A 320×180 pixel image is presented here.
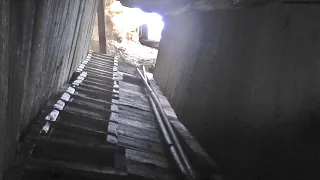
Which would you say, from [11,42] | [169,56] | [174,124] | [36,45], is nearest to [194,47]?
[174,124]

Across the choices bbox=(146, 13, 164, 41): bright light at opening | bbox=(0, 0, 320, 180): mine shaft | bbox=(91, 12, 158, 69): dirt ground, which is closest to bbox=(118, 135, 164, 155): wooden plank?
bbox=(0, 0, 320, 180): mine shaft

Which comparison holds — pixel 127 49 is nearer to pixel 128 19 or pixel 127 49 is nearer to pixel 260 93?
pixel 128 19

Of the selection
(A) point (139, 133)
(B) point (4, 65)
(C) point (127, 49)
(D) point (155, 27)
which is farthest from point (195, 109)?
(D) point (155, 27)

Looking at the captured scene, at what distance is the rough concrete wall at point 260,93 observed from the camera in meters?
2.42

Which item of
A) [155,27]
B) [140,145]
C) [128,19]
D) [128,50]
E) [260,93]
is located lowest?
[140,145]

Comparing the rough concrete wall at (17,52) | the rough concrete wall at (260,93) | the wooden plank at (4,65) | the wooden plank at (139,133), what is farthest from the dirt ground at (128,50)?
the wooden plank at (4,65)

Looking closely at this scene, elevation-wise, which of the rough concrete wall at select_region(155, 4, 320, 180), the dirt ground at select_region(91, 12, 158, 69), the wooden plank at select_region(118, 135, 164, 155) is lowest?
the wooden plank at select_region(118, 135, 164, 155)

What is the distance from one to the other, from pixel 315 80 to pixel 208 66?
2.46m

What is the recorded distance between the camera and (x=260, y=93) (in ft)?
10.1

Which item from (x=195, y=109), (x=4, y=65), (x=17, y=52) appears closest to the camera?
(x=4, y=65)

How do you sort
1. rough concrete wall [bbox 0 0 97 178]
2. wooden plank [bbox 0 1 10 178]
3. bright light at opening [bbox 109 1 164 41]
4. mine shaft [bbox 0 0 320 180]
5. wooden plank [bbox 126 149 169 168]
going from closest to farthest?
wooden plank [bbox 0 1 10 178], rough concrete wall [bbox 0 0 97 178], mine shaft [bbox 0 0 320 180], wooden plank [bbox 126 149 169 168], bright light at opening [bbox 109 1 164 41]

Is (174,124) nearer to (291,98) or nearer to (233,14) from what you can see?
(233,14)

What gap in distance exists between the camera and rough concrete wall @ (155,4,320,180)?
2420mm

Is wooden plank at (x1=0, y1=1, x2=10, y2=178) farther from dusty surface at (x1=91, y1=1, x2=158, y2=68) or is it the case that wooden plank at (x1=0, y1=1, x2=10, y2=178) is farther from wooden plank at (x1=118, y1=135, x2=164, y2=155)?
dusty surface at (x1=91, y1=1, x2=158, y2=68)
